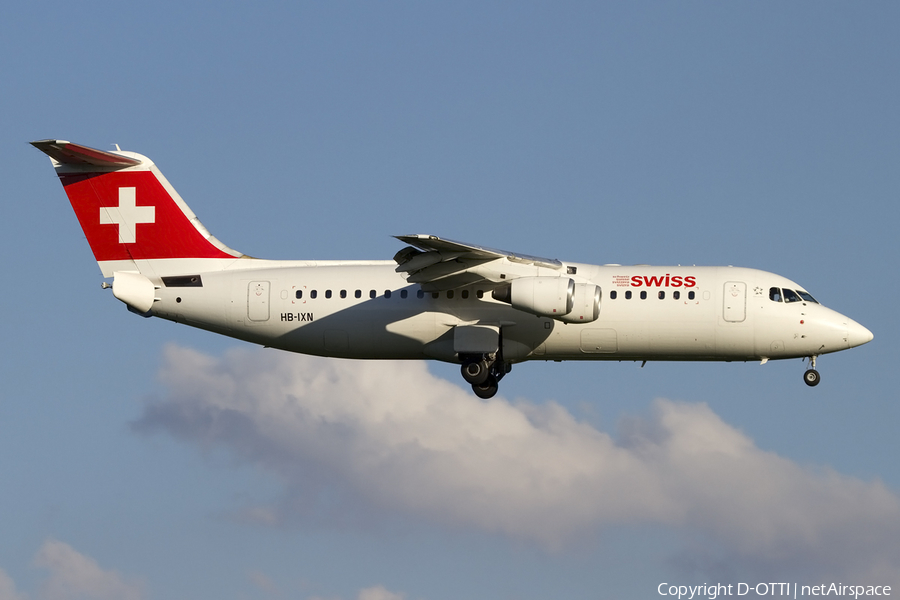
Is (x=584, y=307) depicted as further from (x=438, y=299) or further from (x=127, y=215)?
(x=127, y=215)

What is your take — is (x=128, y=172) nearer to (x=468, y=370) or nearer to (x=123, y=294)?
(x=123, y=294)

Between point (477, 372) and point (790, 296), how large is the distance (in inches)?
318

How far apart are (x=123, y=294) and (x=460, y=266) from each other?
29.6 ft

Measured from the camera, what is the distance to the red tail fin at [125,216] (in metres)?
30.7

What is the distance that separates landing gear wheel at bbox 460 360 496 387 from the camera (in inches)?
1124

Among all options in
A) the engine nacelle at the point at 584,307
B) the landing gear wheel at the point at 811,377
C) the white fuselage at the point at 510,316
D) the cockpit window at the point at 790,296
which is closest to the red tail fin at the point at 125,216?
the white fuselage at the point at 510,316

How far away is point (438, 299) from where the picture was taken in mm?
28766

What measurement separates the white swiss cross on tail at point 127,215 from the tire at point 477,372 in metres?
9.67

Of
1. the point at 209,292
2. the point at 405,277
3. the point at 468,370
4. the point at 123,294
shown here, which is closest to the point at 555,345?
the point at 468,370

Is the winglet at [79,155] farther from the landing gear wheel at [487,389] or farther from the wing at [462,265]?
the landing gear wheel at [487,389]

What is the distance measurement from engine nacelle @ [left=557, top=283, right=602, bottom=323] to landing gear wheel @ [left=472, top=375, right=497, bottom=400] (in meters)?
3.40

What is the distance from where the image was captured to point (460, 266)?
91.4 ft

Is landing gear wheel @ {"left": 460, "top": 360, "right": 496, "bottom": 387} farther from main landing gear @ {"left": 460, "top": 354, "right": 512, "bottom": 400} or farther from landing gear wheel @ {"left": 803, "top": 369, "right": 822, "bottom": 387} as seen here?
landing gear wheel @ {"left": 803, "top": 369, "right": 822, "bottom": 387}

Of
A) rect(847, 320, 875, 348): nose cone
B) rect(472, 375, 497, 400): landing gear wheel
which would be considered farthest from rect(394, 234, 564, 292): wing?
rect(847, 320, 875, 348): nose cone
